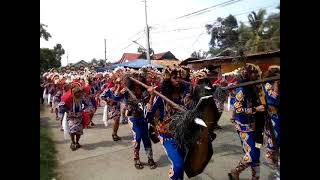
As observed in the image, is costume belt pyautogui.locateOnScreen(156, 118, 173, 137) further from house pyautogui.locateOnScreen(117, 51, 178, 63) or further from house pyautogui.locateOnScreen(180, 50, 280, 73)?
house pyautogui.locateOnScreen(117, 51, 178, 63)

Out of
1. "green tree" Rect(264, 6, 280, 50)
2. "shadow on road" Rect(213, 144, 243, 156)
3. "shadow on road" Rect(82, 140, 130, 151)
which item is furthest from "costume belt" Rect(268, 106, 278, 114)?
"shadow on road" Rect(82, 140, 130, 151)

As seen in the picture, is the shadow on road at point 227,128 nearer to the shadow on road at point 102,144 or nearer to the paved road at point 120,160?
the paved road at point 120,160

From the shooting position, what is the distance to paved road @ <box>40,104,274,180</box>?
685 cm

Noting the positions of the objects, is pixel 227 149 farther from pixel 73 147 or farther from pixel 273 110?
pixel 73 147

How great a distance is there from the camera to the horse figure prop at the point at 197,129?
14.9ft

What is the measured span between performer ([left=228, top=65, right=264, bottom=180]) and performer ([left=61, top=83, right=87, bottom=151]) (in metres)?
4.53

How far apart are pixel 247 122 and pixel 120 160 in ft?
10.9

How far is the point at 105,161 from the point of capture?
8.00m

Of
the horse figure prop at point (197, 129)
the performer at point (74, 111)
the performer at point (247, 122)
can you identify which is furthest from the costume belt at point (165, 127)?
the performer at point (74, 111)

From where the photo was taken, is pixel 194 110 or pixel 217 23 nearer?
pixel 194 110
